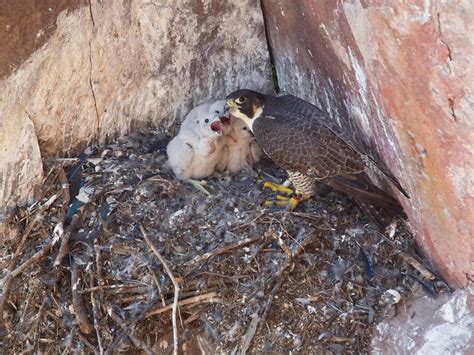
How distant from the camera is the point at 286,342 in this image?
13.1 feet

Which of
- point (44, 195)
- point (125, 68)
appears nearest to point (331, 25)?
point (125, 68)

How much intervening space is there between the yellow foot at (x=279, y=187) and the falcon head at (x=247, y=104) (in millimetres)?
349

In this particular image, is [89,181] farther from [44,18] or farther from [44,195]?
[44,18]

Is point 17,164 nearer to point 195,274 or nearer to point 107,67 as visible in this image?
point 107,67

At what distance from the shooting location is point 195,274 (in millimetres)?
4164

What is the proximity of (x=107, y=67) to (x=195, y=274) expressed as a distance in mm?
1226

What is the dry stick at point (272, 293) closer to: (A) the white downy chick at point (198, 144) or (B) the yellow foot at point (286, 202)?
(B) the yellow foot at point (286, 202)

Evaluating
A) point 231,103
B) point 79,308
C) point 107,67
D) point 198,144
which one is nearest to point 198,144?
point 198,144

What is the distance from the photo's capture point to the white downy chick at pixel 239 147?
479 cm

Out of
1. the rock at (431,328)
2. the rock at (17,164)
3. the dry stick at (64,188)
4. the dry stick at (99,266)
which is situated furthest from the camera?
the dry stick at (64,188)

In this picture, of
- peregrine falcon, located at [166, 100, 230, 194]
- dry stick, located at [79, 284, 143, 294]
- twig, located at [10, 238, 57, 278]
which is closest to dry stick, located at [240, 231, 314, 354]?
dry stick, located at [79, 284, 143, 294]

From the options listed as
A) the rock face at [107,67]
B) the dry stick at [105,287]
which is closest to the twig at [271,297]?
the dry stick at [105,287]

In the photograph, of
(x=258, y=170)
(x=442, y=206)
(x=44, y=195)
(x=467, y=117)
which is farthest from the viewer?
(x=258, y=170)

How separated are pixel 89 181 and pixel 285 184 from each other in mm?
1050
